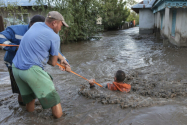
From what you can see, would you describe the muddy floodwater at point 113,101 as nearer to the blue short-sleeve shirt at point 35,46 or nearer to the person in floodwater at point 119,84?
the person in floodwater at point 119,84

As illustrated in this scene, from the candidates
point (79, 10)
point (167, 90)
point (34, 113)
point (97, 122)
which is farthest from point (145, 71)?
point (79, 10)

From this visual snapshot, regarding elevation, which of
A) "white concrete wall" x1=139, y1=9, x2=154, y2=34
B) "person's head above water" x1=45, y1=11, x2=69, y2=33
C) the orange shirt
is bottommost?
the orange shirt

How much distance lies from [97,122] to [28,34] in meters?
1.75

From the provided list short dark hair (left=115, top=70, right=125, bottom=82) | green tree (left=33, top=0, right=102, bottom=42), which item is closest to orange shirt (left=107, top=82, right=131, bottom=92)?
short dark hair (left=115, top=70, right=125, bottom=82)

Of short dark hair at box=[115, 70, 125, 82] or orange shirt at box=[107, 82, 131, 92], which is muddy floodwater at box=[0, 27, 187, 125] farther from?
short dark hair at box=[115, 70, 125, 82]

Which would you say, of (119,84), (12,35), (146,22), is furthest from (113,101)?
(146,22)

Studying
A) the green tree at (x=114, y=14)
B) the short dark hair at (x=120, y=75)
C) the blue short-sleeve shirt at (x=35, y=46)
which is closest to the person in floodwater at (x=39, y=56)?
the blue short-sleeve shirt at (x=35, y=46)

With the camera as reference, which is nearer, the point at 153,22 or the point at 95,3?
the point at 95,3

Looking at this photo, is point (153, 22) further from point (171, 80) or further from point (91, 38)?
point (171, 80)

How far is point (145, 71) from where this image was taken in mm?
5934

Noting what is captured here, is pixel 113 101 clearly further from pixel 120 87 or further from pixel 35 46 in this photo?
pixel 35 46

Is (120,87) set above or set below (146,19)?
below

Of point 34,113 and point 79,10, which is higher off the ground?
point 79,10

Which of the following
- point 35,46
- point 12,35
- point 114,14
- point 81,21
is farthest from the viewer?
point 114,14
